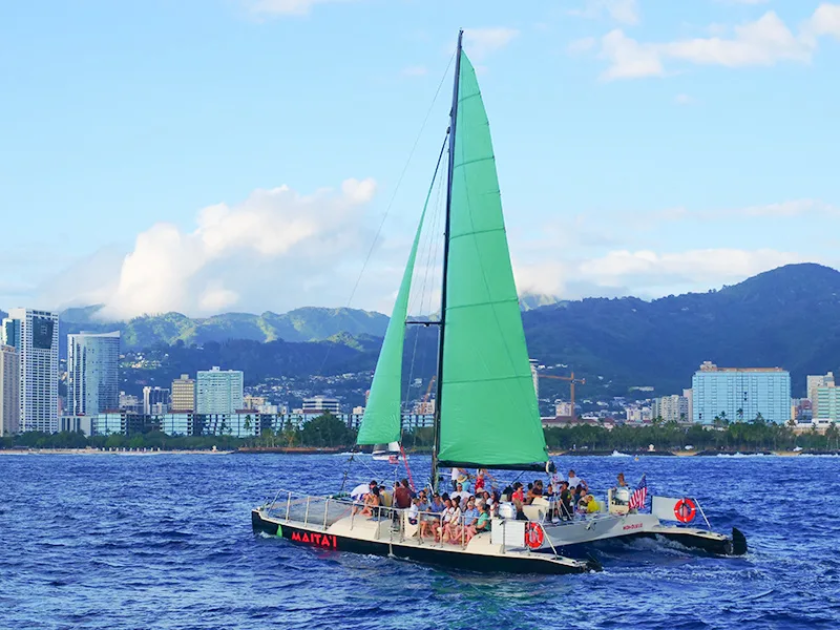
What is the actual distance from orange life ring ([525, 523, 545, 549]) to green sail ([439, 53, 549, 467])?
403 cm

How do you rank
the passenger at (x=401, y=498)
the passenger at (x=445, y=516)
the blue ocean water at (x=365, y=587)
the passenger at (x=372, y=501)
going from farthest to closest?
the passenger at (x=372, y=501) → the passenger at (x=401, y=498) → the passenger at (x=445, y=516) → the blue ocean water at (x=365, y=587)

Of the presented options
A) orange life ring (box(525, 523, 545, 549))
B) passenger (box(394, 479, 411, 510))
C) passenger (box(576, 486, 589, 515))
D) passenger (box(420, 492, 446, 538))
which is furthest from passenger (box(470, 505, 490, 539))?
passenger (box(576, 486, 589, 515))

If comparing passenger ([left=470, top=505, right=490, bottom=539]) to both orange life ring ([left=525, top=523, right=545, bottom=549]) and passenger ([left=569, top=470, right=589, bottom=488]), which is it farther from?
passenger ([left=569, top=470, right=589, bottom=488])

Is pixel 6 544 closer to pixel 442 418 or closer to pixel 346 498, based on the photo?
pixel 346 498

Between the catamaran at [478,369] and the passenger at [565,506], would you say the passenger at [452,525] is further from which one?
the passenger at [565,506]

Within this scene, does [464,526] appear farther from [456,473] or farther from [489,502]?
[456,473]

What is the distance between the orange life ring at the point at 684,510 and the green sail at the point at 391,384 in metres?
10.4

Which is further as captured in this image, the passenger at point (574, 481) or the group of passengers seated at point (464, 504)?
the passenger at point (574, 481)

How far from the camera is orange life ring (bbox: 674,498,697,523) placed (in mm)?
45094

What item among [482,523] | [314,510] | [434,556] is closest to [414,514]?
[434,556]

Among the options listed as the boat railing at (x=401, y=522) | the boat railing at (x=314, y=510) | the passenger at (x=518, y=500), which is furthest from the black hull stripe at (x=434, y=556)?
the passenger at (x=518, y=500)

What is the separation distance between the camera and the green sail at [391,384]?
45.1 m

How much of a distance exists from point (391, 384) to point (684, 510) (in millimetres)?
11520

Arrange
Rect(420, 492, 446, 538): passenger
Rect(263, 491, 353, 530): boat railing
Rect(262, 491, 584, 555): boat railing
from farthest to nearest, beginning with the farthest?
Rect(263, 491, 353, 530): boat railing
Rect(420, 492, 446, 538): passenger
Rect(262, 491, 584, 555): boat railing
